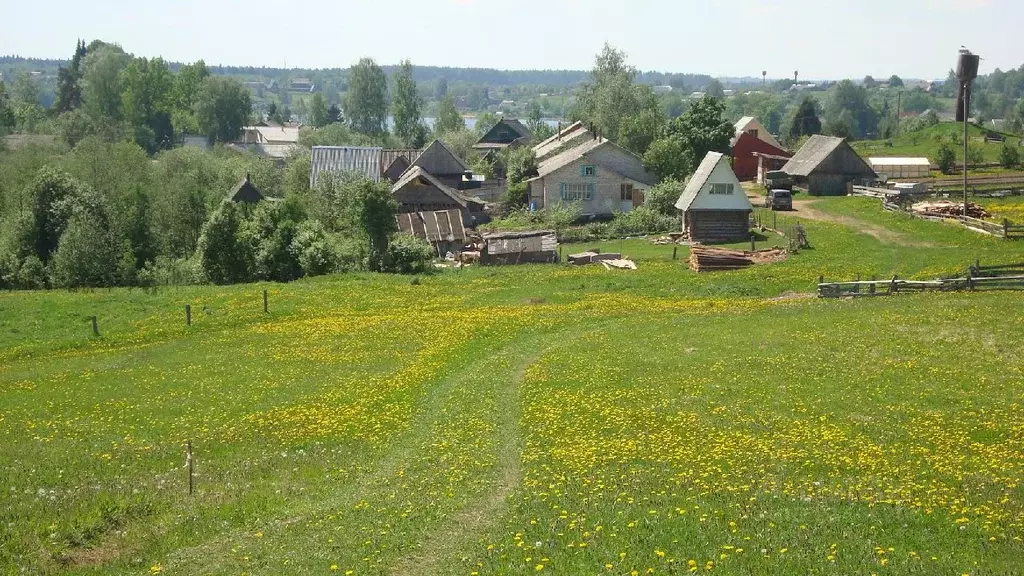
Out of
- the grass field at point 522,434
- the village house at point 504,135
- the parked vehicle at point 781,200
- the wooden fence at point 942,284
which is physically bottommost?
the grass field at point 522,434

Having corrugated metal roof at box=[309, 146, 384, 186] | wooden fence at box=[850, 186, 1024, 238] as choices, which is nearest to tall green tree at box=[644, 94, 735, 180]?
wooden fence at box=[850, 186, 1024, 238]

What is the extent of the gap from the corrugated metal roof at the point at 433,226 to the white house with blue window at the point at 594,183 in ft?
42.9

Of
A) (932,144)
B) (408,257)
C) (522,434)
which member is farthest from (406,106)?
(522,434)

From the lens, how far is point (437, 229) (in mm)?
78438

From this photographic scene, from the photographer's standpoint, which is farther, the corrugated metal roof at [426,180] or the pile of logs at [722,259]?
the corrugated metal roof at [426,180]

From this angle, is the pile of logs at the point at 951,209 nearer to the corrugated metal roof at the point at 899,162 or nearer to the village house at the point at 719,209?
the village house at the point at 719,209

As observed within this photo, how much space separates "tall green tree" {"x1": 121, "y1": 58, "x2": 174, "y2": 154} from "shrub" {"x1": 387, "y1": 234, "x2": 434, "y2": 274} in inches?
4498

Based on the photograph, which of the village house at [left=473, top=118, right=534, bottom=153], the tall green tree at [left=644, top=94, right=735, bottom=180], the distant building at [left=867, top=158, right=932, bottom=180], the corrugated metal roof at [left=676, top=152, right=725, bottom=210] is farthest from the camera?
the village house at [left=473, top=118, right=534, bottom=153]

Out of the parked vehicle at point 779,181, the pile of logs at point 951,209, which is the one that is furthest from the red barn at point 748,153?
the pile of logs at point 951,209

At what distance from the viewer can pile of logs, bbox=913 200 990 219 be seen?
236 ft

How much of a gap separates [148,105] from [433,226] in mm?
114875

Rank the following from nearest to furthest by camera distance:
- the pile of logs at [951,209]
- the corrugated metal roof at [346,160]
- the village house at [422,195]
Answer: the pile of logs at [951,209], the village house at [422,195], the corrugated metal roof at [346,160]

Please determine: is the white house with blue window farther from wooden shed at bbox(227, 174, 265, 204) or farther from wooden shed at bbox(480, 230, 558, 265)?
wooden shed at bbox(227, 174, 265, 204)

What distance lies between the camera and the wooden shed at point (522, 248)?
67438 mm
